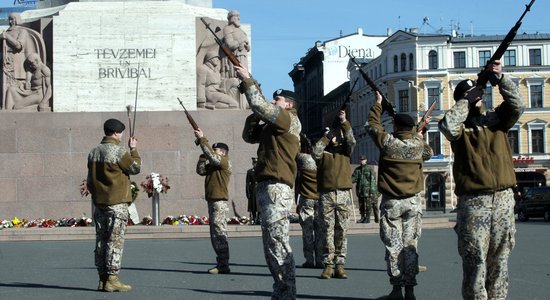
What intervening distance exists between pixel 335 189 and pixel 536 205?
88.5 feet

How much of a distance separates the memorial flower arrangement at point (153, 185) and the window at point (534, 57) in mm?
55691

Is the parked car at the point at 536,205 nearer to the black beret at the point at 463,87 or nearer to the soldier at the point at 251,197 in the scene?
the soldier at the point at 251,197

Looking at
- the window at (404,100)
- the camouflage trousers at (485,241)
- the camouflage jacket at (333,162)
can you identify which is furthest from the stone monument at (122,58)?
the window at (404,100)

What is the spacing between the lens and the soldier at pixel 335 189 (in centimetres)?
1268

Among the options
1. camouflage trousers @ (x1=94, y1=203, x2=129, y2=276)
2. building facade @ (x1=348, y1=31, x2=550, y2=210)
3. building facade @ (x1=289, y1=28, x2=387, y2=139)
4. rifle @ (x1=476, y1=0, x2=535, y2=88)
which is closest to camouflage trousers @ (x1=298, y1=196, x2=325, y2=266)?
camouflage trousers @ (x1=94, y1=203, x2=129, y2=276)

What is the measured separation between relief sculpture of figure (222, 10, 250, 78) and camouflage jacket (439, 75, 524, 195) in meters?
15.2

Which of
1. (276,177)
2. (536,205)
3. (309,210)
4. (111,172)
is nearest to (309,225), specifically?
(309,210)

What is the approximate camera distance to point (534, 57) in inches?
2884

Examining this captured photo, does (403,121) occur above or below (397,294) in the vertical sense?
above

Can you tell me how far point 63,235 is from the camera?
68.5 ft

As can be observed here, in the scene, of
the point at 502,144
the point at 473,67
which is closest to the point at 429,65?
the point at 473,67

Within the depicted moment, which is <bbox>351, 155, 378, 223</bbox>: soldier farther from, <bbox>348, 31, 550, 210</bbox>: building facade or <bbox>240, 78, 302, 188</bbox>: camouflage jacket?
<bbox>348, 31, 550, 210</bbox>: building facade

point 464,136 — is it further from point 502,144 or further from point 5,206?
point 5,206

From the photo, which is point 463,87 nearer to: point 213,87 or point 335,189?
point 335,189
